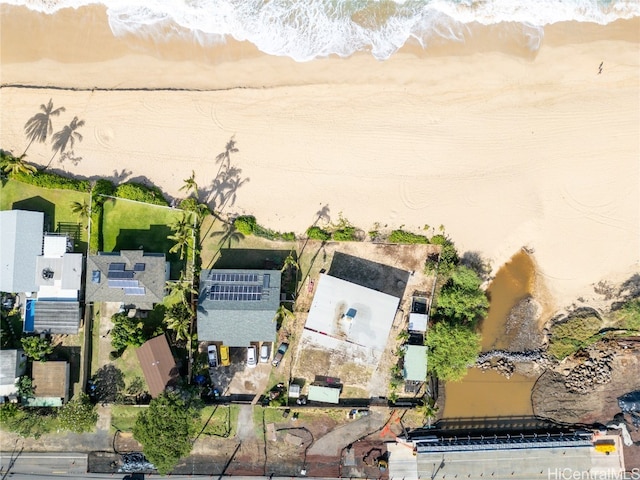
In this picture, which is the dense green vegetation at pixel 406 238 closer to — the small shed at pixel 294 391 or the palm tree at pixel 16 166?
the small shed at pixel 294 391

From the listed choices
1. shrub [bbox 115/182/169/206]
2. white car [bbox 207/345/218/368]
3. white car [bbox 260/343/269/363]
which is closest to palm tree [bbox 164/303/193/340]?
white car [bbox 207/345/218/368]

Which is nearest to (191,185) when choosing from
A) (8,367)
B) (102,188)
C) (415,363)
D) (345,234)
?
(102,188)

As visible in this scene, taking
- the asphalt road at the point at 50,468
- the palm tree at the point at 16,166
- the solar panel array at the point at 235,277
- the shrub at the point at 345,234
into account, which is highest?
the palm tree at the point at 16,166

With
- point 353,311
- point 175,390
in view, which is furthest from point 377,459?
point 175,390

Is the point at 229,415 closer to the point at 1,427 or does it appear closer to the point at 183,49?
the point at 1,427

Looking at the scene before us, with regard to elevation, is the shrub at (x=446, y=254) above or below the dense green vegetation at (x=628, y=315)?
above

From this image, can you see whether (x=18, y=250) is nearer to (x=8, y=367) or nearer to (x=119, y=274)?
(x=119, y=274)

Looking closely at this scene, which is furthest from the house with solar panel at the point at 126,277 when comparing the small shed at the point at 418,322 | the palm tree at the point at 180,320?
the small shed at the point at 418,322
